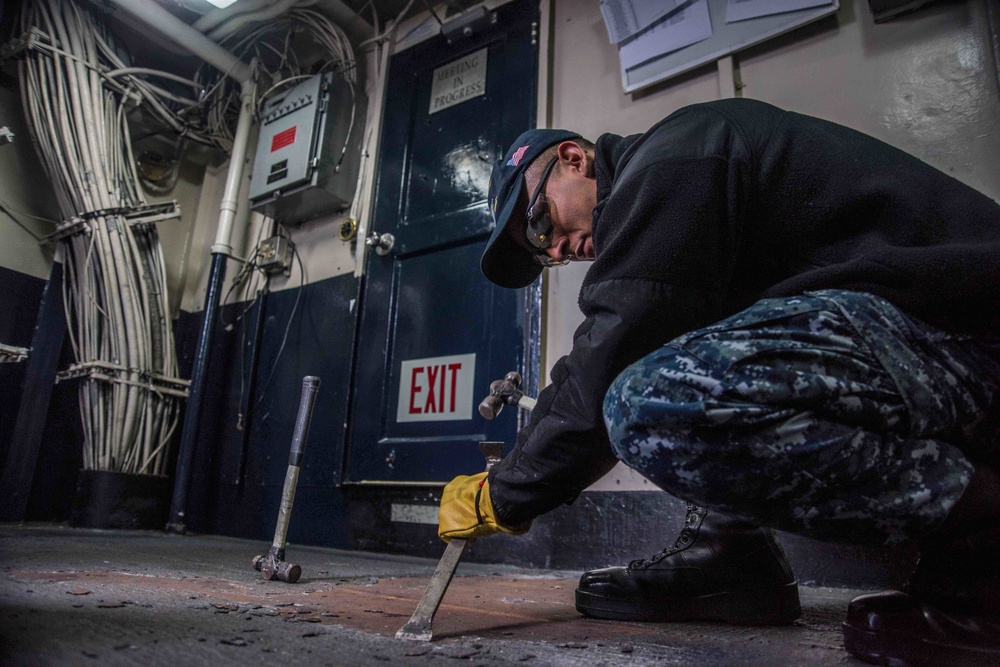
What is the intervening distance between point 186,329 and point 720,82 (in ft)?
10.4

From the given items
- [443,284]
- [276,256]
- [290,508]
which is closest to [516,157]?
[290,508]

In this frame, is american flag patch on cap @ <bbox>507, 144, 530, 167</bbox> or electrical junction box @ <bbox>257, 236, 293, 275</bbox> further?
electrical junction box @ <bbox>257, 236, 293, 275</bbox>

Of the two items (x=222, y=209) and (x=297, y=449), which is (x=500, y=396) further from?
(x=222, y=209)

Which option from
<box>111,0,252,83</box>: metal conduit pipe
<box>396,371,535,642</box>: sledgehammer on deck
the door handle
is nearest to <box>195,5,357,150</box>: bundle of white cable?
<box>111,0,252,83</box>: metal conduit pipe

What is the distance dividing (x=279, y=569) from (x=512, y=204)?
3.32 ft

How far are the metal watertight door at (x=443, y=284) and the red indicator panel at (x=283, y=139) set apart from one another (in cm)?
53

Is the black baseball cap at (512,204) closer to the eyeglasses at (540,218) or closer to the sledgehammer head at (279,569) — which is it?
the eyeglasses at (540,218)

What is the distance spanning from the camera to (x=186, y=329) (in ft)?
11.7

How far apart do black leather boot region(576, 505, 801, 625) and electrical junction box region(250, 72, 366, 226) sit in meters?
2.48

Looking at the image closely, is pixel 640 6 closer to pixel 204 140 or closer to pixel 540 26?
pixel 540 26

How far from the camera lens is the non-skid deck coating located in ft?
2.35

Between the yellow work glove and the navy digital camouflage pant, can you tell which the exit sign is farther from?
the navy digital camouflage pant

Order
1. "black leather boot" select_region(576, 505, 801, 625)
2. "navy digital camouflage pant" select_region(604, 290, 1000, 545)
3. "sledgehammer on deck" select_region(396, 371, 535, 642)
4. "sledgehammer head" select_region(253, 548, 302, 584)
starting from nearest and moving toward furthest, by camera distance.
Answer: "navy digital camouflage pant" select_region(604, 290, 1000, 545)
"sledgehammer on deck" select_region(396, 371, 535, 642)
"black leather boot" select_region(576, 505, 801, 625)
"sledgehammer head" select_region(253, 548, 302, 584)

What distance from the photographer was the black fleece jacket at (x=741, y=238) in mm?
765
